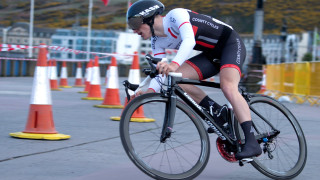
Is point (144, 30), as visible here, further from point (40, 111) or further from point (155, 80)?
point (40, 111)

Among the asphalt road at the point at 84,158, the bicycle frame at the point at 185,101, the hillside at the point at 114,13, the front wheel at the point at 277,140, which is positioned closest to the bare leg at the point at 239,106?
the bicycle frame at the point at 185,101

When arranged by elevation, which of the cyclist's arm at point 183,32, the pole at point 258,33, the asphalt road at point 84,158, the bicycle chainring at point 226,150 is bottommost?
the asphalt road at point 84,158

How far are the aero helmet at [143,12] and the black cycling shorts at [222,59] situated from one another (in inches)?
23.0

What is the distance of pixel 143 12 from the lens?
461cm

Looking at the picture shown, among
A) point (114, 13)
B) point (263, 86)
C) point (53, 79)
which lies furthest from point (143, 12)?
point (114, 13)

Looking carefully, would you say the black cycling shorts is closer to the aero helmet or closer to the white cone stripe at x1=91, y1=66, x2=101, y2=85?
the aero helmet

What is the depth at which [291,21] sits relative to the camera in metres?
131

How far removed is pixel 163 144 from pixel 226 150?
54cm

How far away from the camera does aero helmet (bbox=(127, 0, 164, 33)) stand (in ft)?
15.2

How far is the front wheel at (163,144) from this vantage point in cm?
420

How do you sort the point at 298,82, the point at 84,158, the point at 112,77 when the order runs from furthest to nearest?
the point at 298,82
the point at 112,77
the point at 84,158

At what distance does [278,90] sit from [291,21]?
11546 centimetres

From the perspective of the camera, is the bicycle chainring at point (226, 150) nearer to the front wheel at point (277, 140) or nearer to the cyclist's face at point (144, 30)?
the front wheel at point (277, 140)

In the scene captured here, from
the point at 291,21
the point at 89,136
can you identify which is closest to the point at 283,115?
the point at 89,136
